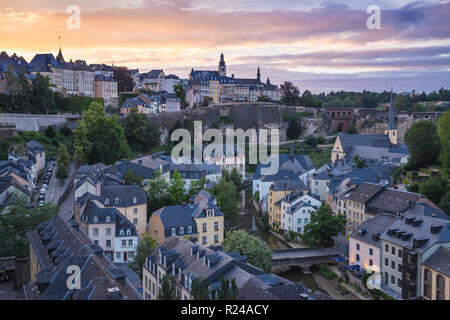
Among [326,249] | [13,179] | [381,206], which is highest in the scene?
[13,179]

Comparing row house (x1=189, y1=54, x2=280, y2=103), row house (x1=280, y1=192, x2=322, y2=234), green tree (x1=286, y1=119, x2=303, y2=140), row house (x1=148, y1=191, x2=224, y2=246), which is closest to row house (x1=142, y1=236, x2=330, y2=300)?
row house (x1=148, y1=191, x2=224, y2=246)

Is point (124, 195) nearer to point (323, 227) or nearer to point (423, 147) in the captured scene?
point (323, 227)

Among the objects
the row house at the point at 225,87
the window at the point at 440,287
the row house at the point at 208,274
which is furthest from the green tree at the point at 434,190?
the row house at the point at 225,87

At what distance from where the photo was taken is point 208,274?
54.9 feet

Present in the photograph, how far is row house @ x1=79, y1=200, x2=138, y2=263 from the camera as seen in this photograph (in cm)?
2630

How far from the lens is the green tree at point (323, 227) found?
30.4 m

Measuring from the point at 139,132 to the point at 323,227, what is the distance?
29.7m

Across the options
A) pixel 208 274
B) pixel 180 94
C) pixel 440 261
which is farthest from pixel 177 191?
pixel 180 94

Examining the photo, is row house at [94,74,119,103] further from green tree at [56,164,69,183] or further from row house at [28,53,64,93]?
green tree at [56,164,69,183]

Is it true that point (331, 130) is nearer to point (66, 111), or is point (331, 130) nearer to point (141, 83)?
point (141, 83)

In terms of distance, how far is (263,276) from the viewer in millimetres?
17203

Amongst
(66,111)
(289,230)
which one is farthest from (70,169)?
(289,230)

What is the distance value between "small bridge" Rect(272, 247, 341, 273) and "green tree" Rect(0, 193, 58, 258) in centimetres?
1341
